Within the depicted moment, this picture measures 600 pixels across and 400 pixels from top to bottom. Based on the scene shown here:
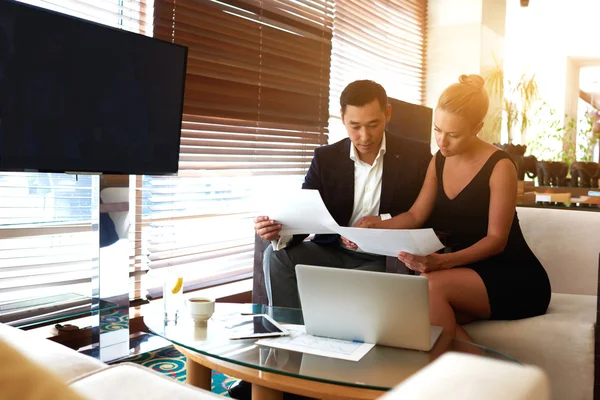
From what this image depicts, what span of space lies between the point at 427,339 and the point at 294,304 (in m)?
1.05

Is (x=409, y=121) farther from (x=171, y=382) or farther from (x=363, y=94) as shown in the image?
(x=171, y=382)

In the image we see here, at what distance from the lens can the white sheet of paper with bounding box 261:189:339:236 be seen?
208 cm

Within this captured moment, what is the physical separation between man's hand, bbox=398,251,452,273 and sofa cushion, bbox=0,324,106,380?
1.14m

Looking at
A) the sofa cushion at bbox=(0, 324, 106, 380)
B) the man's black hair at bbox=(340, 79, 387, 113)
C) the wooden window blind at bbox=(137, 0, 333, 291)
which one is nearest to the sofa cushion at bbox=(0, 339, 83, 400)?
the sofa cushion at bbox=(0, 324, 106, 380)

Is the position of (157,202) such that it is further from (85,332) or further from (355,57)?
(355,57)

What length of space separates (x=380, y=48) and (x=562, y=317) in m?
3.37

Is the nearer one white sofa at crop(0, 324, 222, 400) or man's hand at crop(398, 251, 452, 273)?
white sofa at crop(0, 324, 222, 400)

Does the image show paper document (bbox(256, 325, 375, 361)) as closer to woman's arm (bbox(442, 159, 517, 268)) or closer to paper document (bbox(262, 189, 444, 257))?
paper document (bbox(262, 189, 444, 257))

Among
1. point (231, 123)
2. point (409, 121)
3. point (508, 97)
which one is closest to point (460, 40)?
point (508, 97)

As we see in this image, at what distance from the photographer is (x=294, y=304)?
2484 millimetres

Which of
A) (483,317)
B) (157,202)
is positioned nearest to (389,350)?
(483,317)

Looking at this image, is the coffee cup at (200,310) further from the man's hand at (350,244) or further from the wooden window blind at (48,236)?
the man's hand at (350,244)

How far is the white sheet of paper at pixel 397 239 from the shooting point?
180cm

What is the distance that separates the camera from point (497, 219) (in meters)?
2.08
